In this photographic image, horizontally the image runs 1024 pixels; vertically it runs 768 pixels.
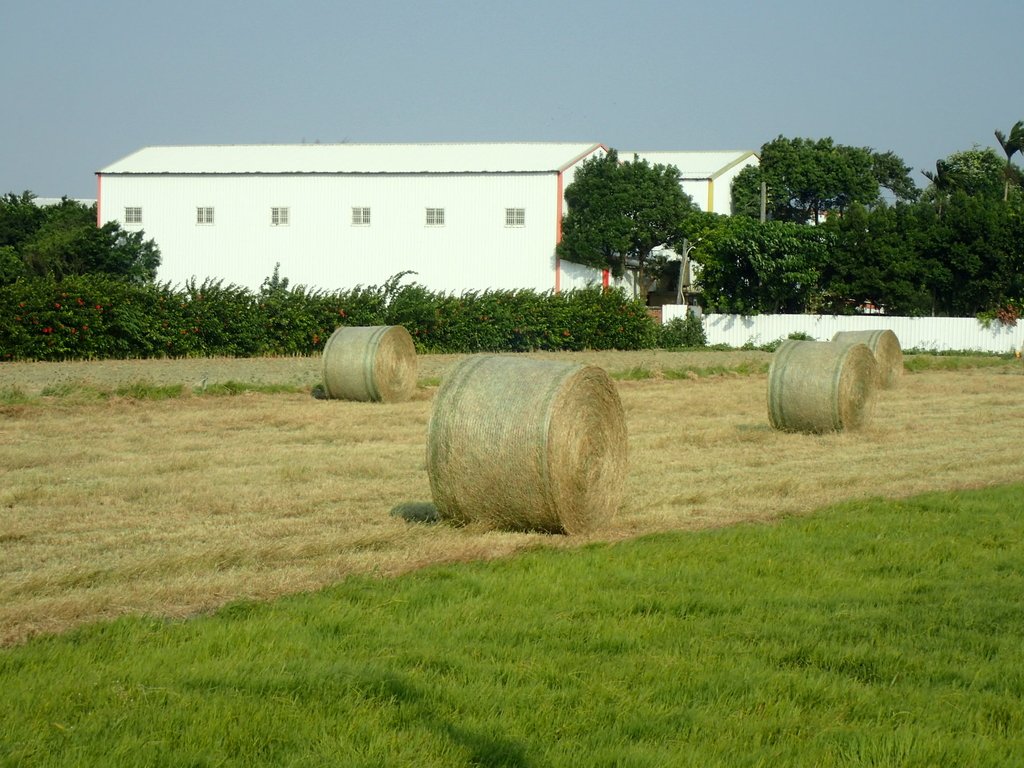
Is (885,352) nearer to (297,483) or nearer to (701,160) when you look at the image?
(297,483)

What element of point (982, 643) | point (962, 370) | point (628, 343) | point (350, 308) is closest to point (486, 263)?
point (628, 343)

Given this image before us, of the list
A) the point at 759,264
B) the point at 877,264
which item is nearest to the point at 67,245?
the point at 759,264

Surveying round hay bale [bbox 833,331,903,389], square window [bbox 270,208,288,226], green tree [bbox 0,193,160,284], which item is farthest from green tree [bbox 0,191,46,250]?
round hay bale [bbox 833,331,903,389]

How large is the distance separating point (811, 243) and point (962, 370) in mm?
15815

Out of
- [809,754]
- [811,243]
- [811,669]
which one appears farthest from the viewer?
[811,243]

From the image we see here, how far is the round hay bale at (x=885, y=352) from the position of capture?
27859 millimetres

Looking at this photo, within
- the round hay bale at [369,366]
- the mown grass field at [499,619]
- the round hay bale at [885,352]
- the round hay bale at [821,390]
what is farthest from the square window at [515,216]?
the mown grass field at [499,619]

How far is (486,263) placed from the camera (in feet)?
185

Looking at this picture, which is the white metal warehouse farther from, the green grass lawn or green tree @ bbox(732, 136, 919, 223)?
the green grass lawn

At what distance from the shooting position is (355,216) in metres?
57.2

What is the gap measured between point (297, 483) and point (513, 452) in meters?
3.52

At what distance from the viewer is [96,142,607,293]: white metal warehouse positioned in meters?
56.4

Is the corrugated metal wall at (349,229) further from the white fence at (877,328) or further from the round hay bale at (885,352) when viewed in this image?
the round hay bale at (885,352)

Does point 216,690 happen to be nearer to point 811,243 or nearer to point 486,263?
point 811,243
